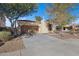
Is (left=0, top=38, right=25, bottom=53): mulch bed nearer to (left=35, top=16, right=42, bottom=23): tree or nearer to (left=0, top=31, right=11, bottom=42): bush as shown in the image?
(left=0, top=31, right=11, bottom=42): bush

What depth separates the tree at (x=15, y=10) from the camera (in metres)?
5.71

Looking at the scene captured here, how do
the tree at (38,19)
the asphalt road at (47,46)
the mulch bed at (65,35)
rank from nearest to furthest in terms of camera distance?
the asphalt road at (47,46), the tree at (38,19), the mulch bed at (65,35)

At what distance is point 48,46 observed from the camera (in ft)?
19.0

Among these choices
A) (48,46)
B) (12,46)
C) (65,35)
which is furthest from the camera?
(65,35)

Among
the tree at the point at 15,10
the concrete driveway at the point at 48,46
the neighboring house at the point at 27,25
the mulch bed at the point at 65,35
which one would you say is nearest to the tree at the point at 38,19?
the neighboring house at the point at 27,25

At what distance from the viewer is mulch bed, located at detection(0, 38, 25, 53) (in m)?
5.60

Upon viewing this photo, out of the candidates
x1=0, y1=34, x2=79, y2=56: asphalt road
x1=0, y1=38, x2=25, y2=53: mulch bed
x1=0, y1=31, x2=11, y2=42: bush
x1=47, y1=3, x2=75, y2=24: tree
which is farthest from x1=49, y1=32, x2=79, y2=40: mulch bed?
x1=0, y1=31, x2=11, y2=42: bush

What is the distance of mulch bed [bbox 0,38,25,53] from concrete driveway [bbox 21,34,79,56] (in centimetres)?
14

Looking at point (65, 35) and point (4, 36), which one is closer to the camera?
point (4, 36)

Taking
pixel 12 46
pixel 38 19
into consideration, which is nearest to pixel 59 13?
pixel 38 19

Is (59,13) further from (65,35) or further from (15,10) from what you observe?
Answer: (15,10)

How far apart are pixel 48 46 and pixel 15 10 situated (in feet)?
4.39

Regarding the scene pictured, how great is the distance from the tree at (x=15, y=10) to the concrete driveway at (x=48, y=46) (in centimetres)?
62

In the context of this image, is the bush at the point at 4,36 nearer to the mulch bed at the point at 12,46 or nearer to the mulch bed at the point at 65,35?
the mulch bed at the point at 12,46
